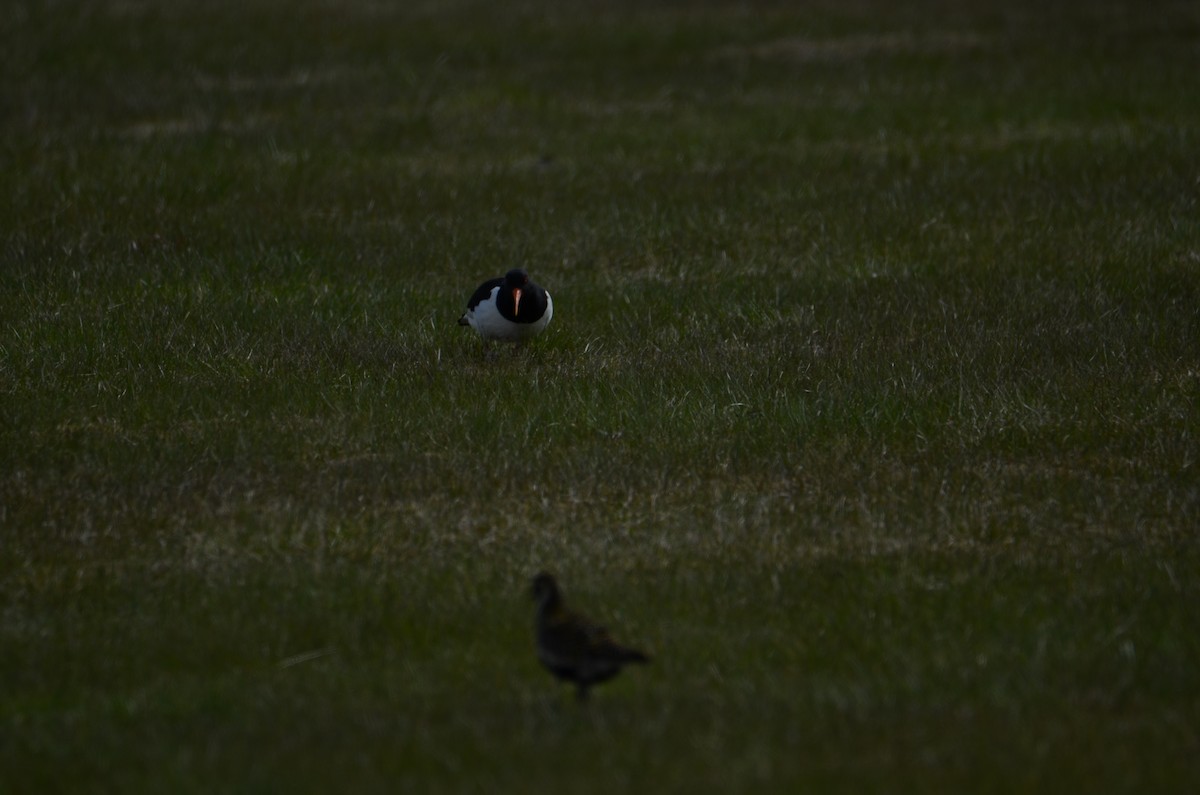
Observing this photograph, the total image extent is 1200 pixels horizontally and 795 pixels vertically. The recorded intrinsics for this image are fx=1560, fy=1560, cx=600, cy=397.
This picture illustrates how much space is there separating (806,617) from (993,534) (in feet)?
4.33

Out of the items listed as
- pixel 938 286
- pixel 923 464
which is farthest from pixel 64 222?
pixel 923 464

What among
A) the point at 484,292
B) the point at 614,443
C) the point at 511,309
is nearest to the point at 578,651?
the point at 614,443

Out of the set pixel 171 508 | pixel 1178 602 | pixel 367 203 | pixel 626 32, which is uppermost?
pixel 626 32

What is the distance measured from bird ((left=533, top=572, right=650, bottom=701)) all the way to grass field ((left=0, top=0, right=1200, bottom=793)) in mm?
178

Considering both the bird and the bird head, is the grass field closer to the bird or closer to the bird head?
the bird

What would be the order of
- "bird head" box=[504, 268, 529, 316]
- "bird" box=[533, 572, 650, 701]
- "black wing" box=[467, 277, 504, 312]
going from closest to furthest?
"bird" box=[533, 572, 650, 701], "bird head" box=[504, 268, 529, 316], "black wing" box=[467, 277, 504, 312]

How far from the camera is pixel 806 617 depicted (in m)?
6.71

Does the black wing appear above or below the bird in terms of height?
above

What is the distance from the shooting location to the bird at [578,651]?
18.5 ft

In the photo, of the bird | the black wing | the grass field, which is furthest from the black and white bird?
the bird

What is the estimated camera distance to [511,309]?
32.7 ft

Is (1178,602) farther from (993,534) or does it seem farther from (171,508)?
(171,508)

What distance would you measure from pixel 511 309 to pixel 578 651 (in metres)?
4.57

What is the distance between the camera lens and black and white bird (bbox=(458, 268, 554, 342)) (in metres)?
9.99
